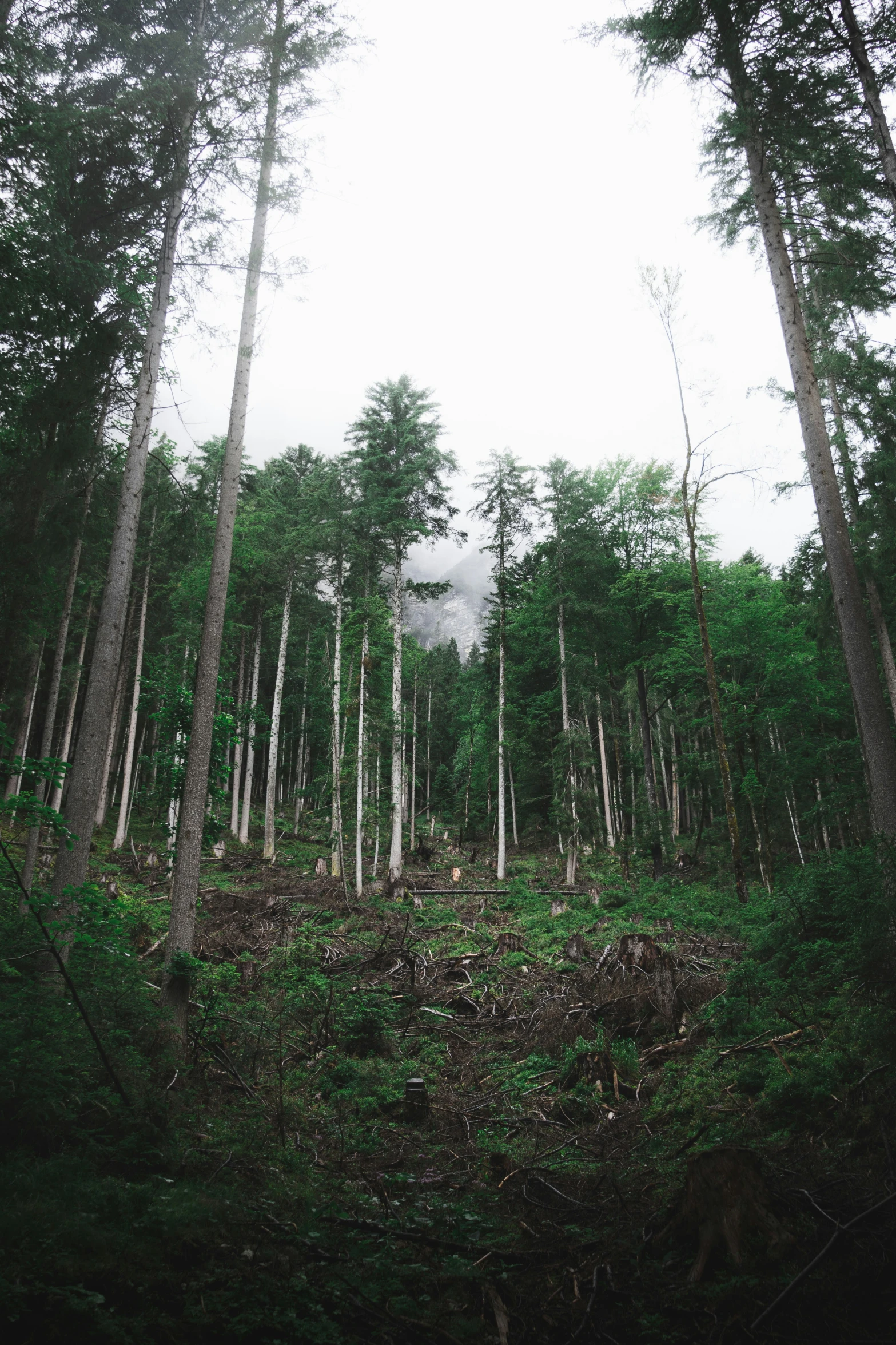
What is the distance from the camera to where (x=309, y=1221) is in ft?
13.0

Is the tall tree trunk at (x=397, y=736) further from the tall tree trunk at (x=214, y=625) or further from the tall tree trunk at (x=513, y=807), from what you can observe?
the tall tree trunk at (x=214, y=625)

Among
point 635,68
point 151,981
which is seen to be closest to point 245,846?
point 151,981

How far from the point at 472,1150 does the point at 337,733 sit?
51.9ft

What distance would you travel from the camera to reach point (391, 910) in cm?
1617

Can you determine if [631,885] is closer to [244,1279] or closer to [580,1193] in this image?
[580,1193]

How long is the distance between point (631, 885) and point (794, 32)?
18093 millimetres

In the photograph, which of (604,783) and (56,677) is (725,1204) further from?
(604,783)

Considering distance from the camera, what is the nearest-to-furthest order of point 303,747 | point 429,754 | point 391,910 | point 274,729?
point 391,910
point 274,729
point 303,747
point 429,754

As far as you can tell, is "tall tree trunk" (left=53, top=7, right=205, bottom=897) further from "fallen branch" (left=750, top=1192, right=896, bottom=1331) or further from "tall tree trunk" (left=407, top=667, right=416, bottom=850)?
"tall tree trunk" (left=407, top=667, right=416, bottom=850)

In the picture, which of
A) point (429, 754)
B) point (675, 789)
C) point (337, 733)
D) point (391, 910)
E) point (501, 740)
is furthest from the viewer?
point (429, 754)

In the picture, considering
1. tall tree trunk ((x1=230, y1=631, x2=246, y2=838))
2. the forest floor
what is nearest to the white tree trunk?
tall tree trunk ((x1=230, y1=631, x2=246, y2=838))

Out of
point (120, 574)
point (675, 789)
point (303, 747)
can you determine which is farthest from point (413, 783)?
point (120, 574)

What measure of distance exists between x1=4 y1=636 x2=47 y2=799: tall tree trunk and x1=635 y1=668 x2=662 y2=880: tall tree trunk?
1623 cm

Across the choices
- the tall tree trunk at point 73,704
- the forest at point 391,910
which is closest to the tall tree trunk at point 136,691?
the forest at point 391,910
